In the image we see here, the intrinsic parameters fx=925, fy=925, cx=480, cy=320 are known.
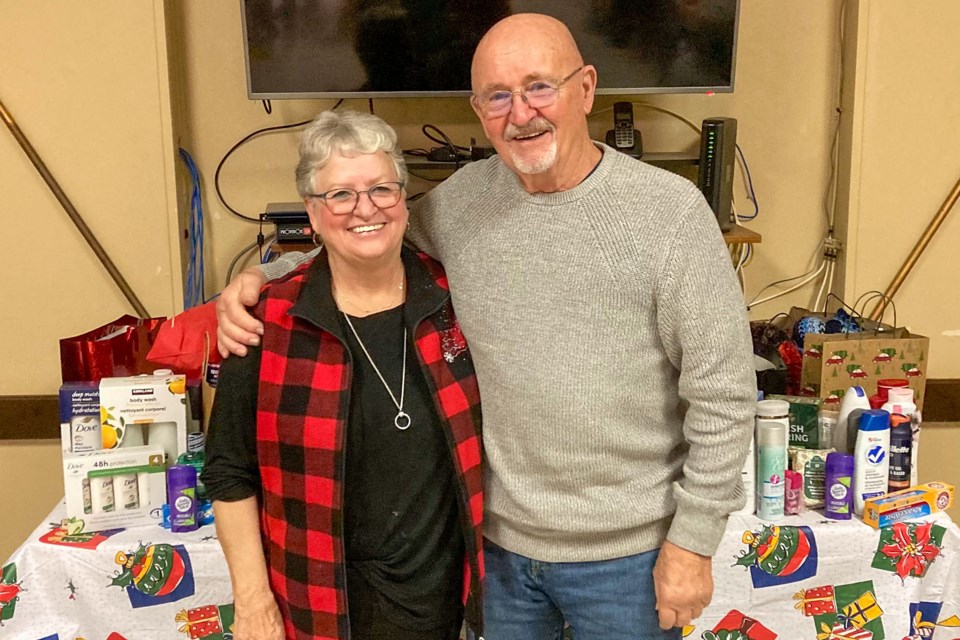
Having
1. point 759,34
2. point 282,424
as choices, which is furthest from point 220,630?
point 759,34

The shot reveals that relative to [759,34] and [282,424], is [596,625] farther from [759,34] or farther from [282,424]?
[759,34]

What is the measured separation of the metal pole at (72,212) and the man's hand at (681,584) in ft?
5.49

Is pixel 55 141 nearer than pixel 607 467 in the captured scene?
No

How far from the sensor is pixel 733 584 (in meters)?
1.91

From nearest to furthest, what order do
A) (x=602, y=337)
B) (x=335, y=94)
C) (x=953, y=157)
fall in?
(x=602, y=337)
(x=335, y=94)
(x=953, y=157)

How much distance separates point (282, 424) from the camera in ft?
4.42

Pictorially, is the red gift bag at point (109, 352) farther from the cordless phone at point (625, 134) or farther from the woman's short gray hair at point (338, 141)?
the cordless phone at point (625, 134)

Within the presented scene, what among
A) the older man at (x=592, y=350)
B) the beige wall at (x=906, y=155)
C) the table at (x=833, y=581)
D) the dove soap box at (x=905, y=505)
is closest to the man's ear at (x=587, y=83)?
the older man at (x=592, y=350)

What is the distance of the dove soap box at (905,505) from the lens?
190 centimetres

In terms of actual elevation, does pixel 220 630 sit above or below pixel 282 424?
below

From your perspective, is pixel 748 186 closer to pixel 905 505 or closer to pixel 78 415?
pixel 905 505

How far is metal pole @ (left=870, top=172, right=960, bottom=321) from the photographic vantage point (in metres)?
2.57

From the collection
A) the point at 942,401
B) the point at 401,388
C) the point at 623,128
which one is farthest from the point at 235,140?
the point at 942,401

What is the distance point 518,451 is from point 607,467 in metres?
0.13
